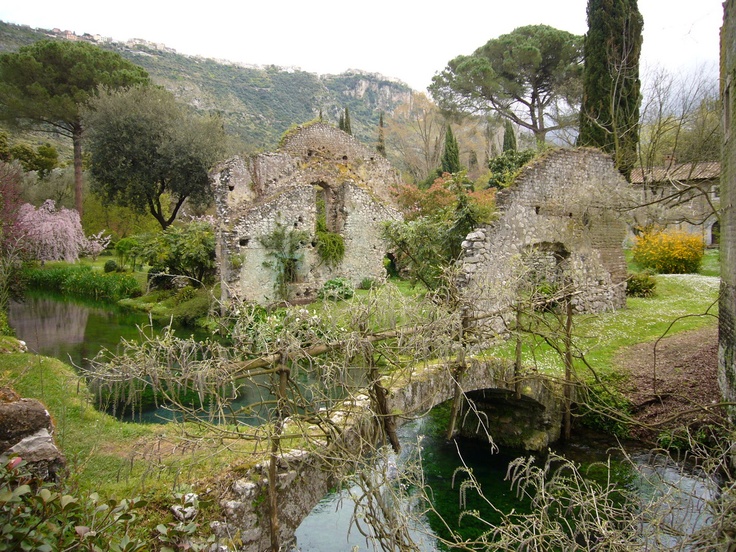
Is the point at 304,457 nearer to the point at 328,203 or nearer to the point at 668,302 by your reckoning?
the point at 668,302


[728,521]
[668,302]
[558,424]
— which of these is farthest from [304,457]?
[668,302]

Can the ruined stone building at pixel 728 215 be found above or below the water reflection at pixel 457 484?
above

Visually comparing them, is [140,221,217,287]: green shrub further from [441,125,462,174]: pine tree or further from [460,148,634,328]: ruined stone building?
[441,125,462,174]: pine tree

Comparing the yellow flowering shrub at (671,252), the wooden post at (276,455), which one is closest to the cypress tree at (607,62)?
the yellow flowering shrub at (671,252)

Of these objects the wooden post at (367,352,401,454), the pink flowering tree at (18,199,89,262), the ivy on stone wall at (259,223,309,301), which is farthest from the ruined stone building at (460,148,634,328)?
the pink flowering tree at (18,199,89,262)

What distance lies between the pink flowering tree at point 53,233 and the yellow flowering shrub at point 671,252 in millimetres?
26990

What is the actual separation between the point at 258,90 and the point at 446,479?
231ft

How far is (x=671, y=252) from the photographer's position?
19000 millimetres

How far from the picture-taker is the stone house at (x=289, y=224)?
1739 centimetres

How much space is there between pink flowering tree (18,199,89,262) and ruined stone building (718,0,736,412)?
2644cm

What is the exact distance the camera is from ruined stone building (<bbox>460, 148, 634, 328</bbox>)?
10867 mm

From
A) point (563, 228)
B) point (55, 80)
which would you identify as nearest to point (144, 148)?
point (55, 80)

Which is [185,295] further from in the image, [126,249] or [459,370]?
[459,370]

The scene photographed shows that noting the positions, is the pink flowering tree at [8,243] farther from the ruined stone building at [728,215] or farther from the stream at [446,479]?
the ruined stone building at [728,215]
